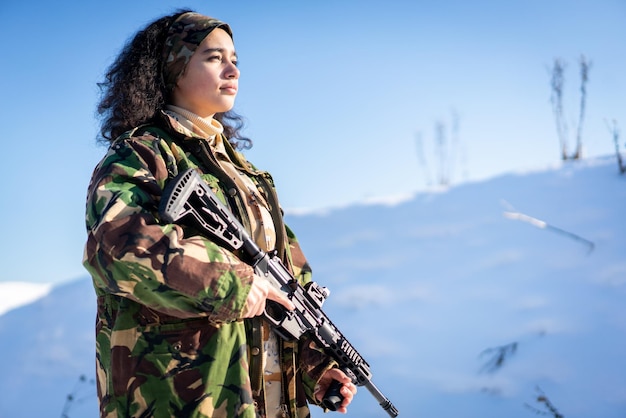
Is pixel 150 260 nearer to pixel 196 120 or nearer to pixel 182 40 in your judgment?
pixel 196 120

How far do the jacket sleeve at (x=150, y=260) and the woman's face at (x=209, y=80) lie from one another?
441 millimetres

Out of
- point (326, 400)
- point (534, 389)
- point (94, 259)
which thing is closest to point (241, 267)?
point (94, 259)

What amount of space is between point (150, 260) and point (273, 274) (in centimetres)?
46

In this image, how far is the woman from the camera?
142cm

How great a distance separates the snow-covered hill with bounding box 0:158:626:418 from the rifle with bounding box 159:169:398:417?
6.96ft

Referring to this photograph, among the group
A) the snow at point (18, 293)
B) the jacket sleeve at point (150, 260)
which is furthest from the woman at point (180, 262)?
the snow at point (18, 293)

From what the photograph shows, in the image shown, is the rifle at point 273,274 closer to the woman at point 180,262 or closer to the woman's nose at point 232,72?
the woman at point 180,262

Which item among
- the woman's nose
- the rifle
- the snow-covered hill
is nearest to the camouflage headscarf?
the woman's nose

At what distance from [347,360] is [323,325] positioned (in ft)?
0.63

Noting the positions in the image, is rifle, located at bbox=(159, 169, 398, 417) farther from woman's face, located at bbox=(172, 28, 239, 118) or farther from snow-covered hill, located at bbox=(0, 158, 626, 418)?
snow-covered hill, located at bbox=(0, 158, 626, 418)

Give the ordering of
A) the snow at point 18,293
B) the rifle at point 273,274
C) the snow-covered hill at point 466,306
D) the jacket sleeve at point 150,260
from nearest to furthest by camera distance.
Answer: the jacket sleeve at point 150,260 → the rifle at point 273,274 → the snow-covered hill at point 466,306 → the snow at point 18,293

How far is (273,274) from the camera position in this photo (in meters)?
1.77

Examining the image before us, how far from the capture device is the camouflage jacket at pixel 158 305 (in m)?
1.40

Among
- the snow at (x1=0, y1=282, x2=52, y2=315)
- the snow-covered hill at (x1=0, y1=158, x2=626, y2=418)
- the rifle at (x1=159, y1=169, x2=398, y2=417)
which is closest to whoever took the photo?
the rifle at (x1=159, y1=169, x2=398, y2=417)
